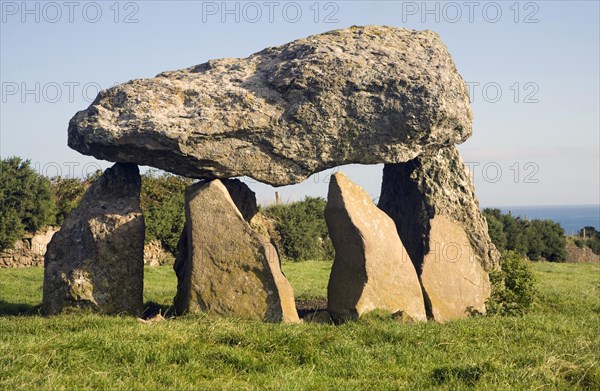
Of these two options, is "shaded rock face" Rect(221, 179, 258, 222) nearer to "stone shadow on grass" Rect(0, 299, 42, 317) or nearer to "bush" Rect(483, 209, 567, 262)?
"stone shadow on grass" Rect(0, 299, 42, 317)

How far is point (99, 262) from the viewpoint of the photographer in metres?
13.5

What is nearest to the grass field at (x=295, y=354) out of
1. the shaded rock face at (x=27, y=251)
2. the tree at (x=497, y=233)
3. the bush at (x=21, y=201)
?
the bush at (x=21, y=201)

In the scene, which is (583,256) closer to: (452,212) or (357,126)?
(452,212)

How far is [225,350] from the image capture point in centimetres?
950

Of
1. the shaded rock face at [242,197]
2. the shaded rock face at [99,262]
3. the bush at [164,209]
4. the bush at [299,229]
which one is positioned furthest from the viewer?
the bush at [299,229]

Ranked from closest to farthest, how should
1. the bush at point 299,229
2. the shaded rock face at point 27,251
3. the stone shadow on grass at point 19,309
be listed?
the stone shadow on grass at point 19,309
the shaded rock face at point 27,251
the bush at point 299,229

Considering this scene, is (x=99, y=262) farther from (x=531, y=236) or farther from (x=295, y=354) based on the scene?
(x=531, y=236)

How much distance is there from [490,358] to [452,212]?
21.1ft

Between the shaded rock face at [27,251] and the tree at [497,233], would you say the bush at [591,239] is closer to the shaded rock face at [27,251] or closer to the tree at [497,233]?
the tree at [497,233]

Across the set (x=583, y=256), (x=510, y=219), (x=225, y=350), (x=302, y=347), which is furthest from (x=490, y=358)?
(x=583, y=256)

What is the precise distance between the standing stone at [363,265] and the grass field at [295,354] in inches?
21.9

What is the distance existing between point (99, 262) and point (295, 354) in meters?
5.26

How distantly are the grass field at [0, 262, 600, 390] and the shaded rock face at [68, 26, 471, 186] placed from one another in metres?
3.09

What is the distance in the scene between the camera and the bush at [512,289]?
47.7 ft
